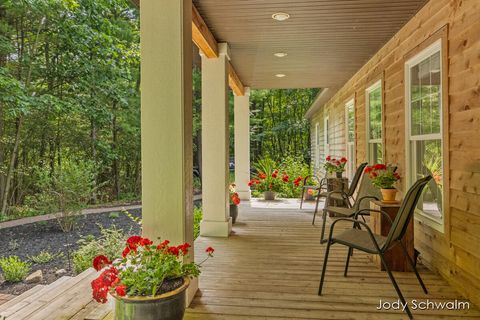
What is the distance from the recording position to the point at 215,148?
4520 millimetres

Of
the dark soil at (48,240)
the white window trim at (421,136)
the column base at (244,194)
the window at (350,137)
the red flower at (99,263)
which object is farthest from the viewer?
the column base at (244,194)

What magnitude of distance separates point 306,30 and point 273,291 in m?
Result: 2.82

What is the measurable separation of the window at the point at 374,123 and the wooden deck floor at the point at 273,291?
6.16 ft

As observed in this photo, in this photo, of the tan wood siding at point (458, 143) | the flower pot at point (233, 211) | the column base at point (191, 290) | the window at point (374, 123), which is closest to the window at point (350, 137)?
the window at point (374, 123)

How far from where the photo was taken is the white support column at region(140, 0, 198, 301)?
2295 millimetres

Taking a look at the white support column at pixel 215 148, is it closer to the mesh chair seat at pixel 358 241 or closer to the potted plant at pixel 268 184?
the mesh chair seat at pixel 358 241

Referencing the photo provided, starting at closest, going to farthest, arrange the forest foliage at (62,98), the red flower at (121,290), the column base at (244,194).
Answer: the red flower at (121,290) < the forest foliage at (62,98) < the column base at (244,194)

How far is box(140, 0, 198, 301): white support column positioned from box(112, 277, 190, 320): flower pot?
50cm

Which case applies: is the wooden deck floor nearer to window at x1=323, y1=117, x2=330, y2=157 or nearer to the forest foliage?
the forest foliage

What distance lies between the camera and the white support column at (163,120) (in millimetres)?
2295

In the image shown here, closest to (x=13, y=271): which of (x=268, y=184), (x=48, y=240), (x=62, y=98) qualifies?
(x=48, y=240)

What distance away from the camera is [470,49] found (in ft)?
7.95

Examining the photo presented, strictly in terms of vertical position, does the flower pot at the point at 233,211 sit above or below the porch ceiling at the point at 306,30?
below

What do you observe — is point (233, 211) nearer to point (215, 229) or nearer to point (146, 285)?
point (215, 229)
